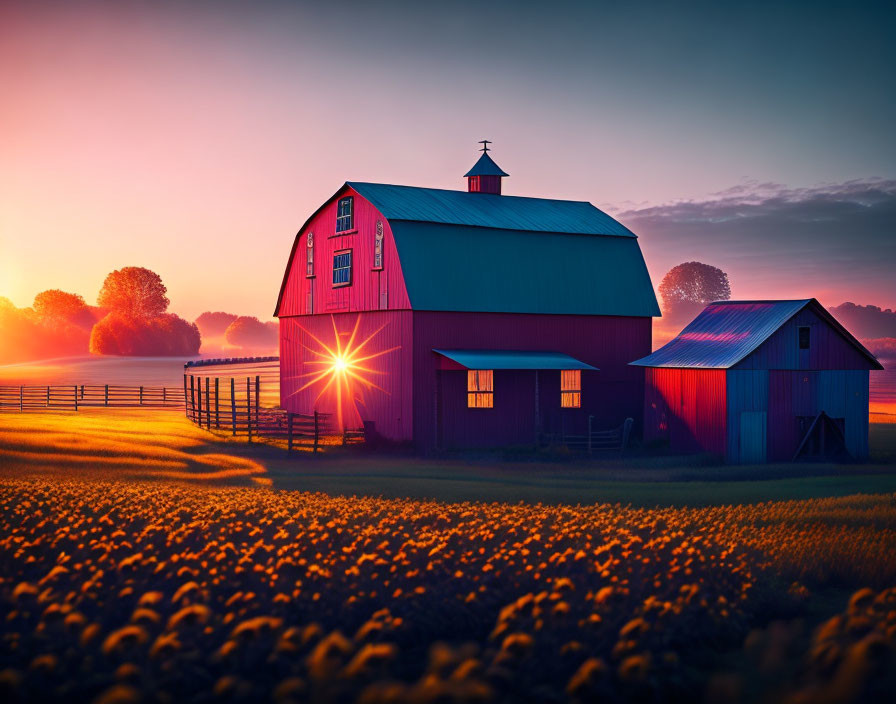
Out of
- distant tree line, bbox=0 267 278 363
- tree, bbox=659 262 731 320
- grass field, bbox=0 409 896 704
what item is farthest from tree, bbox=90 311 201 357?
grass field, bbox=0 409 896 704

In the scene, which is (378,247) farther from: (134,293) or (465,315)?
(134,293)

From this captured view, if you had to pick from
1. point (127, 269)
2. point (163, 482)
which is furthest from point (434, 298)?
point (127, 269)

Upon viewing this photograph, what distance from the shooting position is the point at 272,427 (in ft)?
121

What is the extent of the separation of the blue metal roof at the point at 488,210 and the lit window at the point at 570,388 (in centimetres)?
616

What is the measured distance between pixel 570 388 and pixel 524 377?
2543 mm

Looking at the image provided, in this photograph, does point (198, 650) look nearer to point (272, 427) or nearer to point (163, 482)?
point (163, 482)

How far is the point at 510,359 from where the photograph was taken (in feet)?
114

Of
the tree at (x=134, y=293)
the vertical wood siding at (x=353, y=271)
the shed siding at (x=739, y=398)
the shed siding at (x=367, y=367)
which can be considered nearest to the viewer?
the shed siding at (x=739, y=398)

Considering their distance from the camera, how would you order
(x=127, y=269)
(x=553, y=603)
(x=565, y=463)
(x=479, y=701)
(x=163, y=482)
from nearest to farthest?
(x=479, y=701) < (x=553, y=603) < (x=163, y=482) < (x=565, y=463) < (x=127, y=269)

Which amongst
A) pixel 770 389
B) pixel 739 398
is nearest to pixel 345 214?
pixel 739 398

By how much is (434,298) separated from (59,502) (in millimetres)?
19767

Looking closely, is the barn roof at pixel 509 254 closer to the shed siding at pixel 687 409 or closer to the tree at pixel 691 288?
the shed siding at pixel 687 409

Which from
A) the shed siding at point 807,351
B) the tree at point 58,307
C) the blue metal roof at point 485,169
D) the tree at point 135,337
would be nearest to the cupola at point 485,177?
the blue metal roof at point 485,169

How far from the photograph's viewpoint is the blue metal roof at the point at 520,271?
35.1 meters
